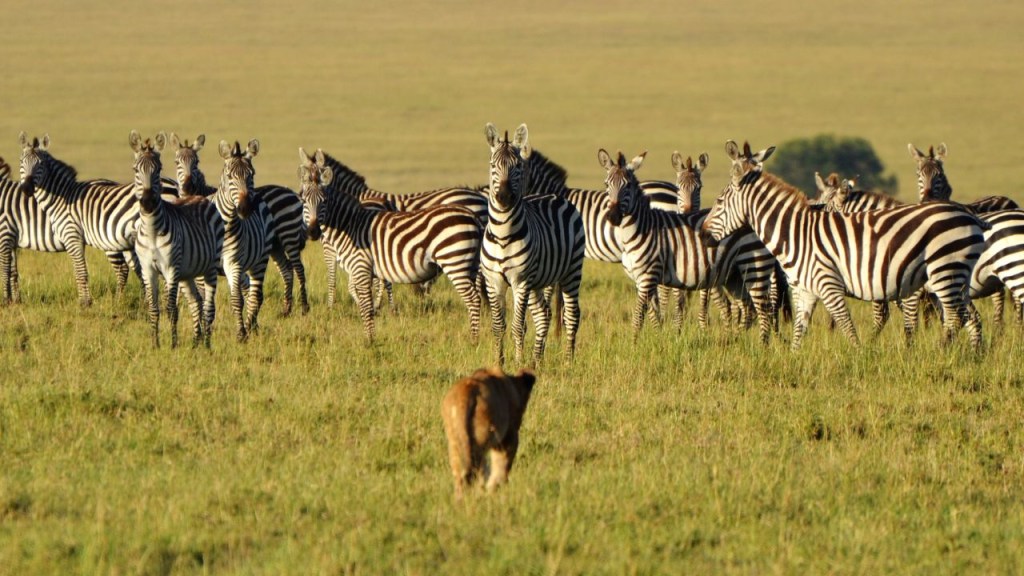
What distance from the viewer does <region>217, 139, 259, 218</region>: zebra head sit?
46.2 feet

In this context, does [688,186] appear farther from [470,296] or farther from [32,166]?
[32,166]

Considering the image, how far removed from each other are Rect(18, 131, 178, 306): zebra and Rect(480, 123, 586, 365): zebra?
16.5ft

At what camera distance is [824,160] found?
68.7 m

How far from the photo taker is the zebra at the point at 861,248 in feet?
42.3

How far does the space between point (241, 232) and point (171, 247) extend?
170 centimetres

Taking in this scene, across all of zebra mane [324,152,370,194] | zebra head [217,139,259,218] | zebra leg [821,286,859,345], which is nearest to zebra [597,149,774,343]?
zebra leg [821,286,859,345]

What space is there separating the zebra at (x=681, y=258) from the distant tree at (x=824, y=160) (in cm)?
5392

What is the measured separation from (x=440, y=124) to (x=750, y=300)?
7008 centimetres

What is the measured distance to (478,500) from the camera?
7.45 metres

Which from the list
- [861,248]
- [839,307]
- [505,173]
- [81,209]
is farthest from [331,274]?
[861,248]

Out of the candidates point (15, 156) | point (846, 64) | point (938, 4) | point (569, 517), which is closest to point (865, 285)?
point (569, 517)

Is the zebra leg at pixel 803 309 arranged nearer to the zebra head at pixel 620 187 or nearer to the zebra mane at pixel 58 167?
the zebra head at pixel 620 187

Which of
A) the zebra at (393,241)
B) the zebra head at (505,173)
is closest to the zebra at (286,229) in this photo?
the zebra at (393,241)

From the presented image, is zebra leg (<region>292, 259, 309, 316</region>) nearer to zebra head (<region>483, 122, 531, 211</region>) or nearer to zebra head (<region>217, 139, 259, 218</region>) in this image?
zebra head (<region>217, 139, 259, 218</region>)
